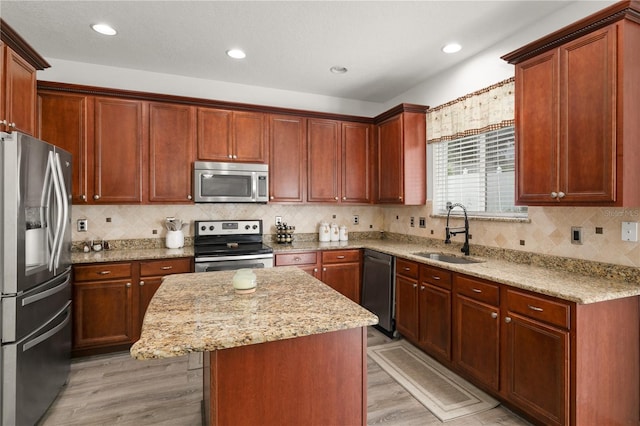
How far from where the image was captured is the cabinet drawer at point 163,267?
3.13 m

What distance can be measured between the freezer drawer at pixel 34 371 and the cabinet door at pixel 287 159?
2.27 meters

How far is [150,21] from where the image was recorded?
262cm

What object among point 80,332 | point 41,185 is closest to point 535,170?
point 41,185

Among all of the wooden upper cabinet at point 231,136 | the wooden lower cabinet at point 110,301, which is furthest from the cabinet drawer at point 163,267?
the wooden upper cabinet at point 231,136

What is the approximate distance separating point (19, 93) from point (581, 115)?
12.3 ft

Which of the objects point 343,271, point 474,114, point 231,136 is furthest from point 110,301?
point 474,114

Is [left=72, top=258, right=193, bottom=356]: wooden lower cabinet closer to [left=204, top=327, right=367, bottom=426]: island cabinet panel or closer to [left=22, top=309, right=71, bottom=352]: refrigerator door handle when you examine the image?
[left=22, top=309, right=71, bottom=352]: refrigerator door handle

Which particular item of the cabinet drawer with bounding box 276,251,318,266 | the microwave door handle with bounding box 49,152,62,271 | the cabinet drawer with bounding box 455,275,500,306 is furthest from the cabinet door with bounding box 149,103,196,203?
the cabinet drawer with bounding box 455,275,500,306

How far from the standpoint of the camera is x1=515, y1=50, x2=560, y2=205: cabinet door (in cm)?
218

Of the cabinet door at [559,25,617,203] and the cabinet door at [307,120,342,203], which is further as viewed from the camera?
the cabinet door at [307,120,342,203]

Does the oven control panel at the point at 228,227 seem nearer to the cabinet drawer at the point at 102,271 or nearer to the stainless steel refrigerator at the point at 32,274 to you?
the cabinet drawer at the point at 102,271

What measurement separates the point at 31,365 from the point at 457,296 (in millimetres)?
2921

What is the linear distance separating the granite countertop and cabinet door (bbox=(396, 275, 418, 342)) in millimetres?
1496

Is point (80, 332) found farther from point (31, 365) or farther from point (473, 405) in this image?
point (473, 405)
